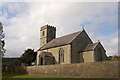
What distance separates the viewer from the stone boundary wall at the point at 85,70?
2150 centimetres

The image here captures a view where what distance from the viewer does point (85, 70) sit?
25172mm

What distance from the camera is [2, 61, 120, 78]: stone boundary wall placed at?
70.5 feet

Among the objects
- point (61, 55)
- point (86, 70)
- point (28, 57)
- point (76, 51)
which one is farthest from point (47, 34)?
point (86, 70)

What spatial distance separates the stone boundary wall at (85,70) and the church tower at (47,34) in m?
24.0

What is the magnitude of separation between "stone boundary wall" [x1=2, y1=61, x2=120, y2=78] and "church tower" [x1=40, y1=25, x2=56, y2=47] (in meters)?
24.0

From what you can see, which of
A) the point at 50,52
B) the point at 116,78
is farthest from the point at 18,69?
the point at 116,78

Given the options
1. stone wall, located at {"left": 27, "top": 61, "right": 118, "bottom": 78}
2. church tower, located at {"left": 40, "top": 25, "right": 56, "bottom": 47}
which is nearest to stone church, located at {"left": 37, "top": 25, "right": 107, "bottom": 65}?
stone wall, located at {"left": 27, "top": 61, "right": 118, "bottom": 78}

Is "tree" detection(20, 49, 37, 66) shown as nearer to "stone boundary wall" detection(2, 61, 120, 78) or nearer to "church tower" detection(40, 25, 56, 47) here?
"church tower" detection(40, 25, 56, 47)

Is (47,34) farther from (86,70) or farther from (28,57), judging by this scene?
(86,70)

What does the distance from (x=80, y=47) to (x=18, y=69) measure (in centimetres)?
1579

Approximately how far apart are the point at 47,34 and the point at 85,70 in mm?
34682

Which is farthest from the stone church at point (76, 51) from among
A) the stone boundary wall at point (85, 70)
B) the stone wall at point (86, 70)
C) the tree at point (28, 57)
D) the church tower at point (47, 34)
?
the tree at point (28, 57)

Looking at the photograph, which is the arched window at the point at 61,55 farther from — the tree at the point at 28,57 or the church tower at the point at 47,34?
the tree at the point at 28,57

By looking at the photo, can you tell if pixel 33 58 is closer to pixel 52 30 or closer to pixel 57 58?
pixel 52 30
